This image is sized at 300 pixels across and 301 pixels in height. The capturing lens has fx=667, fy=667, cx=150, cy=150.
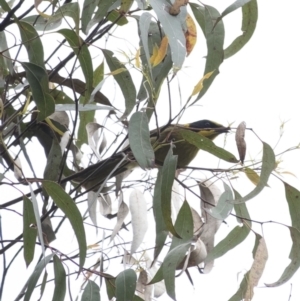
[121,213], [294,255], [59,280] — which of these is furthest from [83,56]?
[294,255]

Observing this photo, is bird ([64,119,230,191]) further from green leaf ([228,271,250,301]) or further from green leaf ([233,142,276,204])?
green leaf ([228,271,250,301])

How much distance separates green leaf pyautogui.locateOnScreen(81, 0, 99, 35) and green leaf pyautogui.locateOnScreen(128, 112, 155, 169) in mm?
223

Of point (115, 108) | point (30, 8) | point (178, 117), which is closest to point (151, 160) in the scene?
point (178, 117)

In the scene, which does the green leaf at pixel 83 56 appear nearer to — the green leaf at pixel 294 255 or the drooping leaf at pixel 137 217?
the drooping leaf at pixel 137 217

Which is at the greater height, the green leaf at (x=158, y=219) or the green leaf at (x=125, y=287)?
the green leaf at (x=158, y=219)

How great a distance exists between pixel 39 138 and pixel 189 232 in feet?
1.32

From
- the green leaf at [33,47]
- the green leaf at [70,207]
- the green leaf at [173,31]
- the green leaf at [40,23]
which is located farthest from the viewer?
the green leaf at [40,23]

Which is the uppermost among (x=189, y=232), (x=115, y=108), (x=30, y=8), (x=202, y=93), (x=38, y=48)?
(x=30, y=8)

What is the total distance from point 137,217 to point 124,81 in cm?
28

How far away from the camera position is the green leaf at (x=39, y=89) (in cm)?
117

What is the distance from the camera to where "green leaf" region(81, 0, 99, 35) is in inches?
48.8

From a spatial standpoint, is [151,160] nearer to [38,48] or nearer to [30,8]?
[38,48]

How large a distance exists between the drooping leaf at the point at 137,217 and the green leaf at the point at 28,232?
18 centimetres

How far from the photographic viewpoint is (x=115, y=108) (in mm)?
1309
